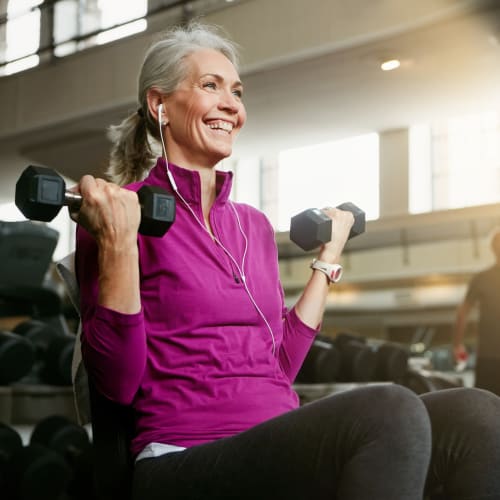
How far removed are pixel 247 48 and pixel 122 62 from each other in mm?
1139

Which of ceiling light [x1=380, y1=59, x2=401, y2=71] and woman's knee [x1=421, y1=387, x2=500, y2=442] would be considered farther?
ceiling light [x1=380, y1=59, x2=401, y2=71]

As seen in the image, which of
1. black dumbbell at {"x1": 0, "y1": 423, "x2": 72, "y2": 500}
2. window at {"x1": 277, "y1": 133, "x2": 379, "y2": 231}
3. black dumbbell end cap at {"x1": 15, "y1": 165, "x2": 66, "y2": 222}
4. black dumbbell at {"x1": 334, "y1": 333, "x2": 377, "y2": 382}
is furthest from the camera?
window at {"x1": 277, "y1": 133, "x2": 379, "y2": 231}

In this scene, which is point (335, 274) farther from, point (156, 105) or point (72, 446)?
point (72, 446)

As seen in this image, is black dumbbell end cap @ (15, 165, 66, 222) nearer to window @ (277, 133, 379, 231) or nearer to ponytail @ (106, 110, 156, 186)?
ponytail @ (106, 110, 156, 186)

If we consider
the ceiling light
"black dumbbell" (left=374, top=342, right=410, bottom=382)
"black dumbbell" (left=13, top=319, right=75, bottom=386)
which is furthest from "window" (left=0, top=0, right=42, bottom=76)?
"black dumbbell" (left=374, top=342, right=410, bottom=382)

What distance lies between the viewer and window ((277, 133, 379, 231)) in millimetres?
6805

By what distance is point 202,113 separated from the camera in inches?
43.7

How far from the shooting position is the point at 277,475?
0.79 meters

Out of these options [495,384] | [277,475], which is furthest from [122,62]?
[277,475]

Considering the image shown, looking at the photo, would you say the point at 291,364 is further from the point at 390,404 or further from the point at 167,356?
the point at 390,404

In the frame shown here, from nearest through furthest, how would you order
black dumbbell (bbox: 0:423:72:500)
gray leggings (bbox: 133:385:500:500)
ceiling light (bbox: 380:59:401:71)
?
gray leggings (bbox: 133:385:500:500)
black dumbbell (bbox: 0:423:72:500)
ceiling light (bbox: 380:59:401:71)

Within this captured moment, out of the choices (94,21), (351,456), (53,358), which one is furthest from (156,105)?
(94,21)

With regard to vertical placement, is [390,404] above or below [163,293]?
below

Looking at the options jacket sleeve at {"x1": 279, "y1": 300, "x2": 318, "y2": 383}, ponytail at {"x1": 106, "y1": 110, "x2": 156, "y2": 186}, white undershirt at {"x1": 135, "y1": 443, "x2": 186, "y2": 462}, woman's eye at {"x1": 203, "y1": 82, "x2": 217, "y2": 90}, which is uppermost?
woman's eye at {"x1": 203, "y1": 82, "x2": 217, "y2": 90}
